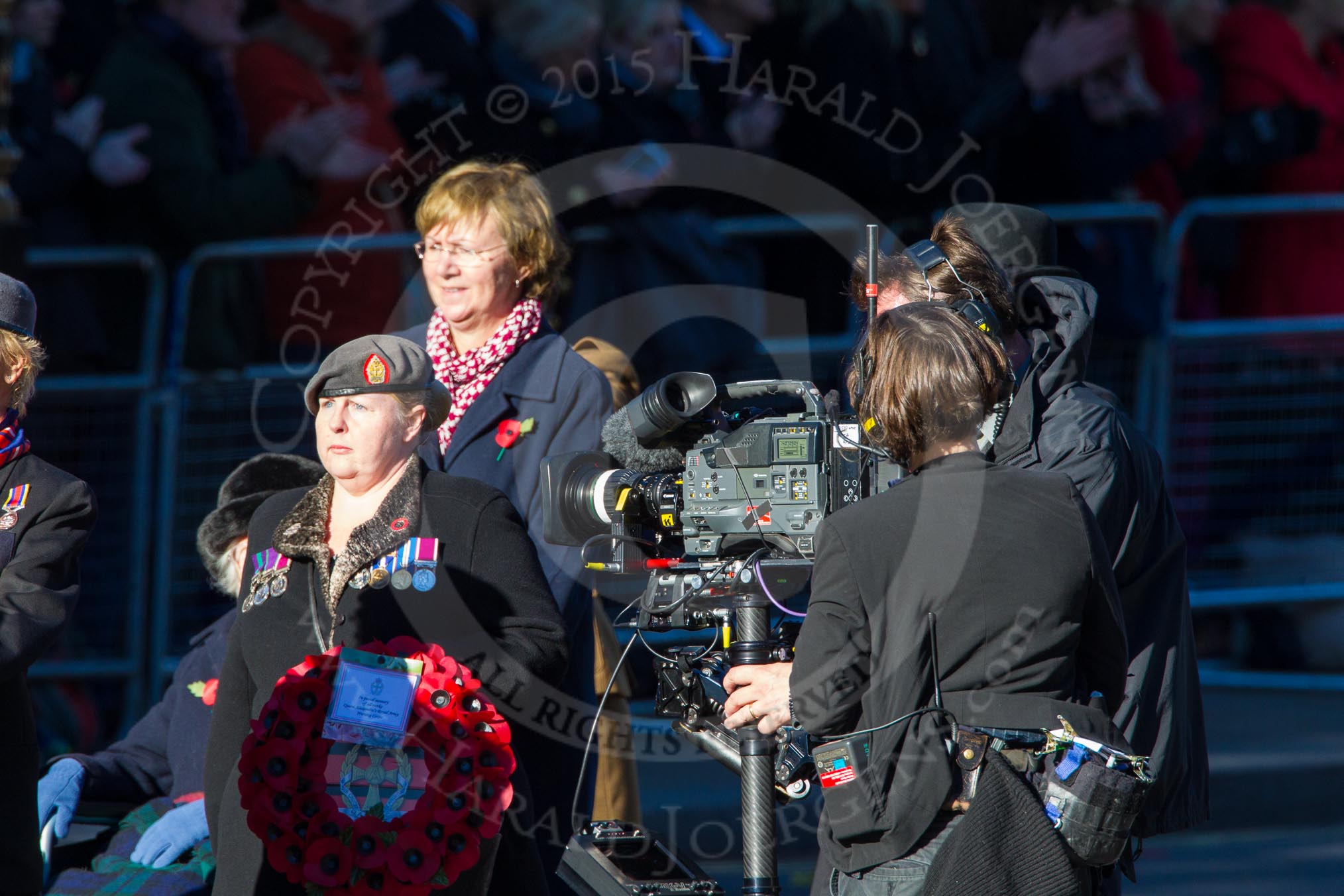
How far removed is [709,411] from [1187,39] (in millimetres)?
5622

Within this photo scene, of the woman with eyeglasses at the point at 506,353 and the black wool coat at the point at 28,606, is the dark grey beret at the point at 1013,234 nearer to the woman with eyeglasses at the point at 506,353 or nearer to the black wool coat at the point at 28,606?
the woman with eyeglasses at the point at 506,353

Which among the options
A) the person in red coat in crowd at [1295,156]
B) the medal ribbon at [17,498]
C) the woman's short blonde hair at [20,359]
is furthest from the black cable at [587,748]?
the person in red coat in crowd at [1295,156]

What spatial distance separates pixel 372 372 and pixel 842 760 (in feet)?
4.21

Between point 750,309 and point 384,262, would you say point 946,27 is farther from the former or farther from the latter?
point 384,262

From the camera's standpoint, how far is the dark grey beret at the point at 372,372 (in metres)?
3.42

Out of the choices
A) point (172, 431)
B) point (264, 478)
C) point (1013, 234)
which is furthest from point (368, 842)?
point (172, 431)

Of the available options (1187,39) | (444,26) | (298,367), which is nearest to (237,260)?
(298,367)

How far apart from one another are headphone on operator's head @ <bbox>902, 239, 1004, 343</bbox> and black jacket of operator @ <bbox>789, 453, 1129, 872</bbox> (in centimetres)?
31

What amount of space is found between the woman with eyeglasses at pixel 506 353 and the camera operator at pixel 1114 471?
0.97 metres

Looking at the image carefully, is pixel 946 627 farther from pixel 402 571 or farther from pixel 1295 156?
pixel 1295 156

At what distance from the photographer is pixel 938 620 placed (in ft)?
8.96

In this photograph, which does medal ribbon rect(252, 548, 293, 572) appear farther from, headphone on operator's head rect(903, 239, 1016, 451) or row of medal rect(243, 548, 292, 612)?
headphone on operator's head rect(903, 239, 1016, 451)

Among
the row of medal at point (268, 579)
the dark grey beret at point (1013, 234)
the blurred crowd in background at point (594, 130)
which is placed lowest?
the row of medal at point (268, 579)

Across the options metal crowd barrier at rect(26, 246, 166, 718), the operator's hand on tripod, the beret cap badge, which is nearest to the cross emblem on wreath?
the operator's hand on tripod
